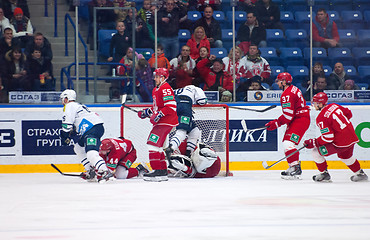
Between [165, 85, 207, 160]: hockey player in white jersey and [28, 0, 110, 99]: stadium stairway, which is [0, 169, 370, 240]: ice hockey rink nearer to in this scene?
[165, 85, 207, 160]: hockey player in white jersey

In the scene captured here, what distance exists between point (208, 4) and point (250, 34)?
70 centimetres

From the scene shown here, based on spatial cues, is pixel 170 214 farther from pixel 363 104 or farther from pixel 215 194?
pixel 363 104

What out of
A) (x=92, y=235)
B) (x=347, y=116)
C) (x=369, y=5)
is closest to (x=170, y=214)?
(x=92, y=235)

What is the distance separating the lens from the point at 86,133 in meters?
6.77

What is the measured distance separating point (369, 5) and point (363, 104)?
137 centimetres

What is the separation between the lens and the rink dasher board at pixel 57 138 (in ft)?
25.4

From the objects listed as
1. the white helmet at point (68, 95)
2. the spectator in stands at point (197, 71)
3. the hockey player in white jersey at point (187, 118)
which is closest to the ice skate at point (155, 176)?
the hockey player in white jersey at point (187, 118)

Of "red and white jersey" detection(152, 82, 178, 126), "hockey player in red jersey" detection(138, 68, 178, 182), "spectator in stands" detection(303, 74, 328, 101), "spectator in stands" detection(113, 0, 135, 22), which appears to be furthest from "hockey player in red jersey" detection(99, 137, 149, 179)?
"spectator in stands" detection(303, 74, 328, 101)

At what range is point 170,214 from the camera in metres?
4.47

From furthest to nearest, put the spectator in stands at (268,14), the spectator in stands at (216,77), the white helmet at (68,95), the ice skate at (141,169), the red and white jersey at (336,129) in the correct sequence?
the spectator in stands at (268,14)
the spectator in stands at (216,77)
the ice skate at (141,169)
the white helmet at (68,95)
the red and white jersey at (336,129)

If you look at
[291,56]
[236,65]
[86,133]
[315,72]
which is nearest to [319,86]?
[315,72]

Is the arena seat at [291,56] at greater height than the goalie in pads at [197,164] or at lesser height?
greater

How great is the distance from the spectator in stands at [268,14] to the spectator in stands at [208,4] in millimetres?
513

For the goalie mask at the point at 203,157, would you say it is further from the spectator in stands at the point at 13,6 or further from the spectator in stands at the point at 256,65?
the spectator in stands at the point at 13,6
